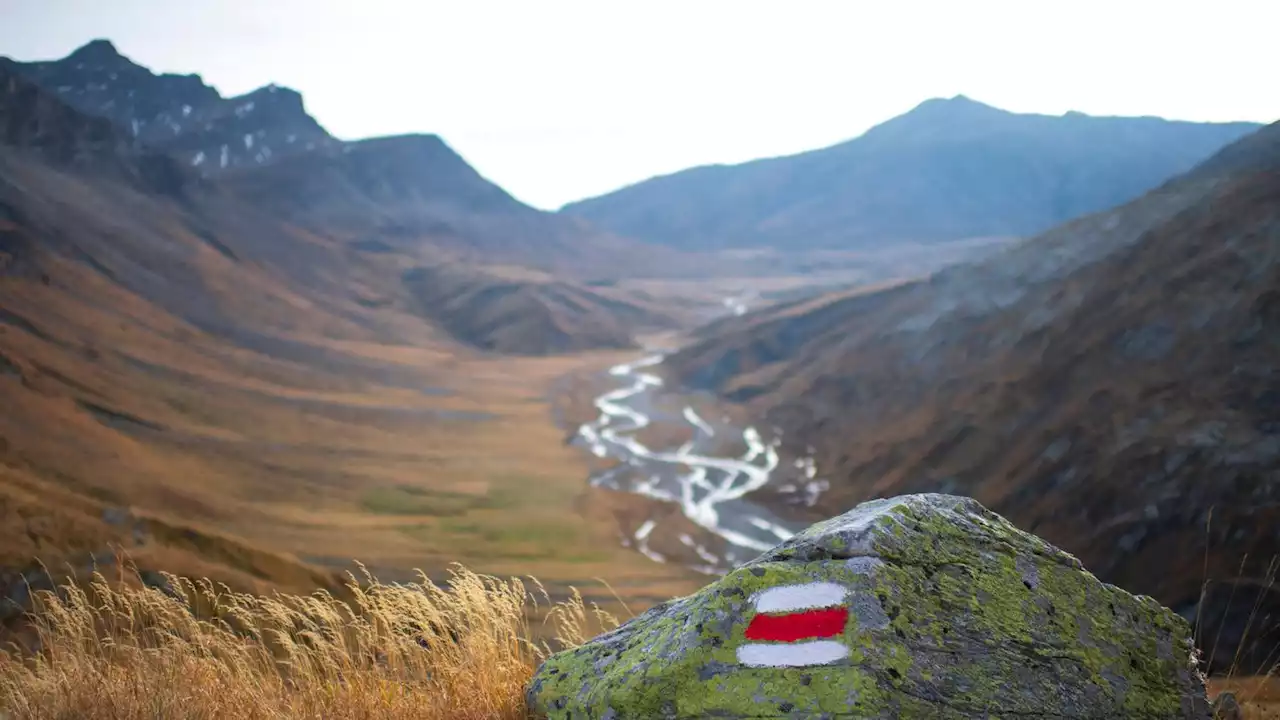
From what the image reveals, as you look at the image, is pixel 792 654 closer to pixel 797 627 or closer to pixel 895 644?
pixel 797 627

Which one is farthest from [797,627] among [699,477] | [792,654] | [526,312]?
[526,312]

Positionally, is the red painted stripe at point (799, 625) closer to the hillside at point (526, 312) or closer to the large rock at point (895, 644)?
the large rock at point (895, 644)

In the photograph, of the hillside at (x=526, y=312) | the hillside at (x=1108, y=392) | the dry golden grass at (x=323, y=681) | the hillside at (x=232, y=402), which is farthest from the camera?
the hillside at (x=526, y=312)

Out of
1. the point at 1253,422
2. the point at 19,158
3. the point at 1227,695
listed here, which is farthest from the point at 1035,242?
the point at 19,158

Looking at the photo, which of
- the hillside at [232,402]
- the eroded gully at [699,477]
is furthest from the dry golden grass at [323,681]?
the eroded gully at [699,477]

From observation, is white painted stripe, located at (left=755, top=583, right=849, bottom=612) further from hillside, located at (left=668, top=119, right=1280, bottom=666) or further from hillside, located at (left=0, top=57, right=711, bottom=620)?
hillside, located at (left=0, top=57, right=711, bottom=620)

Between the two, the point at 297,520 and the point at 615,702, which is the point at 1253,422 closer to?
the point at 615,702

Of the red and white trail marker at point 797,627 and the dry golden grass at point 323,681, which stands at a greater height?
the red and white trail marker at point 797,627
